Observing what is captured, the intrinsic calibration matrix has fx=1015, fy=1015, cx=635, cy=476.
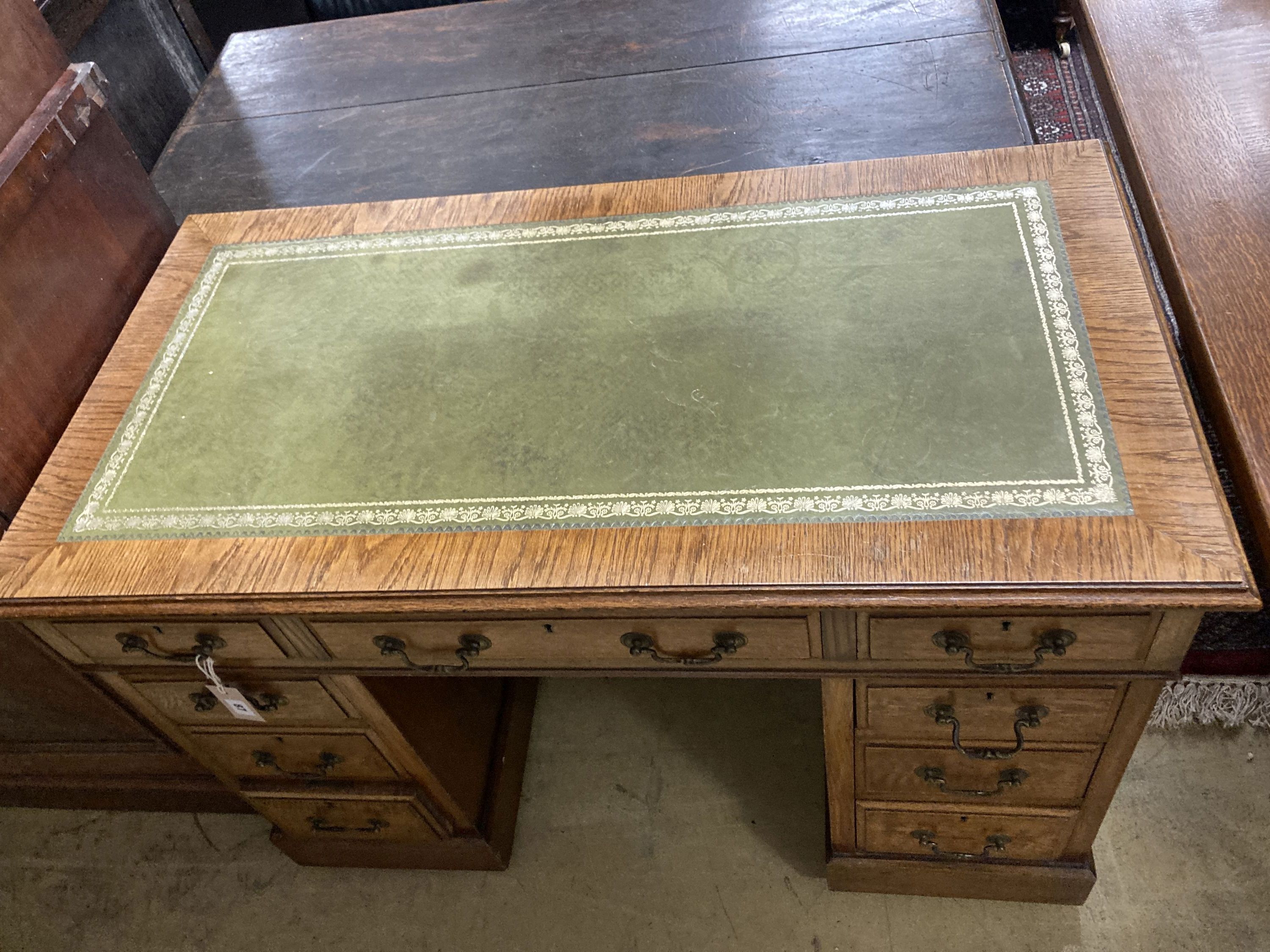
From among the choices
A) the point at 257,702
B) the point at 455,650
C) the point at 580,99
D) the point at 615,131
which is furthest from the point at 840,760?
the point at 580,99

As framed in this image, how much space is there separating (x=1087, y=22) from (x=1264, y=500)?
1.16 m

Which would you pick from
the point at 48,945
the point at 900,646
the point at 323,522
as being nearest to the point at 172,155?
the point at 323,522

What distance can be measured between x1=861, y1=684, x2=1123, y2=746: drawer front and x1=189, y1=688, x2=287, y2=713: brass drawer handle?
80 centimetres

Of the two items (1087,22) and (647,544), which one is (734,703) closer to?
(647,544)

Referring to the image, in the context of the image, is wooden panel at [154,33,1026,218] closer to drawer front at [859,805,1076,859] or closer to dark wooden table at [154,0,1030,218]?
dark wooden table at [154,0,1030,218]

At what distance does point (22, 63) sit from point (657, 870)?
1.60m

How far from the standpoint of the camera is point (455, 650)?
4.13ft

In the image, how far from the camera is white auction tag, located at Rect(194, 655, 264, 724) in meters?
1.31

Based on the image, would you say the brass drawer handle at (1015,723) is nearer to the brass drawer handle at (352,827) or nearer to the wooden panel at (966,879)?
the wooden panel at (966,879)

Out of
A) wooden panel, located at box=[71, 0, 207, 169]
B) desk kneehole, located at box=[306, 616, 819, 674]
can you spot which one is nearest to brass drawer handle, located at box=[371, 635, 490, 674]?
desk kneehole, located at box=[306, 616, 819, 674]

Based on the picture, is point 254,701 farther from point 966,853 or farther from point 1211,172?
point 1211,172

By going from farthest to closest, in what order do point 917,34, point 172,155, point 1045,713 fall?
point 172,155, point 917,34, point 1045,713

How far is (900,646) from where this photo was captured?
1.14 metres

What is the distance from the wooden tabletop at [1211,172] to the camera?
4.04 feet
